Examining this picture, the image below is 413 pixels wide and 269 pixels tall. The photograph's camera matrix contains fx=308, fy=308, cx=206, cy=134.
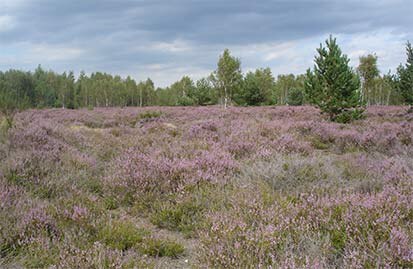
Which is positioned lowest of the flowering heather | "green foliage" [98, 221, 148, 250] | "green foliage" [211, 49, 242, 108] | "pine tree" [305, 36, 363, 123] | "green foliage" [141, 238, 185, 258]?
"green foliage" [141, 238, 185, 258]

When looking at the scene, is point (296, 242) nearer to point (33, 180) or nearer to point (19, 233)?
point (19, 233)

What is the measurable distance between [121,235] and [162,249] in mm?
483

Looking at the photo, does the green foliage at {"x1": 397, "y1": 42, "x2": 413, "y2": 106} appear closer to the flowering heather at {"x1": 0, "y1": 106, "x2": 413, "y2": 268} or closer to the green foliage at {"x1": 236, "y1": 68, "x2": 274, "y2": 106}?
the flowering heather at {"x1": 0, "y1": 106, "x2": 413, "y2": 268}

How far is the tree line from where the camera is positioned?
14.3 metres

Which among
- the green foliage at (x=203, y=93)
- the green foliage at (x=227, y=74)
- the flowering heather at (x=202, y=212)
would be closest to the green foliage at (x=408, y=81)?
the flowering heather at (x=202, y=212)

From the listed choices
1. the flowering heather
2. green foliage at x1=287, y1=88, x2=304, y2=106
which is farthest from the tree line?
the flowering heather

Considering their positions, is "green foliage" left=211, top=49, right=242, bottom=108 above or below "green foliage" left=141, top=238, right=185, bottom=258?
above

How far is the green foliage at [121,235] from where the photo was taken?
10.4ft

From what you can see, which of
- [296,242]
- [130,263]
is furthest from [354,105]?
[130,263]

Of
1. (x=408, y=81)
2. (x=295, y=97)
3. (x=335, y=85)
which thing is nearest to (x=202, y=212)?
(x=335, y=85)

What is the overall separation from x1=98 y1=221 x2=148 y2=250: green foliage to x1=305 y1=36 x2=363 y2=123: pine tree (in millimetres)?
Answer: 12906

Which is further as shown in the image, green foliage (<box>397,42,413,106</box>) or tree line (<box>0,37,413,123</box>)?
green foliage (<box>397,42,413,106</box>)

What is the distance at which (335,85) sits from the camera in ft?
46.6

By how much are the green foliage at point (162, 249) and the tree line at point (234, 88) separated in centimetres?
803
